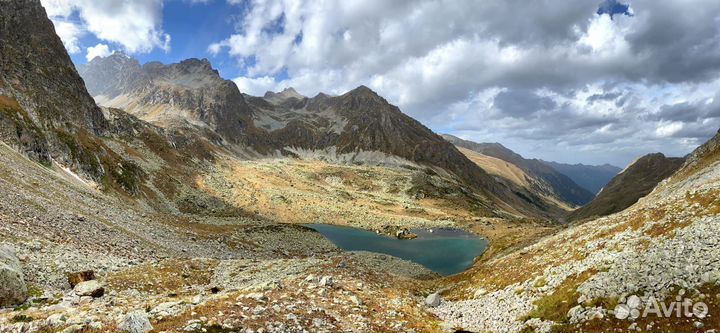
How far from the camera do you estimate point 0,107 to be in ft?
241

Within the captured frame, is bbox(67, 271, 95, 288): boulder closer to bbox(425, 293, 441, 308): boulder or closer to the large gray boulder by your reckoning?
the large gray boulder

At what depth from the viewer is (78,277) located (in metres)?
27.8

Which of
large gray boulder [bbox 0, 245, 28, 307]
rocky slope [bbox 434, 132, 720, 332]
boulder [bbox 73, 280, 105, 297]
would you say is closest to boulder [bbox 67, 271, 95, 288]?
boulder [bbox 73, 280, 105, 297]

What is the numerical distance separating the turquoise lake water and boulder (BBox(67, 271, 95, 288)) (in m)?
67.5

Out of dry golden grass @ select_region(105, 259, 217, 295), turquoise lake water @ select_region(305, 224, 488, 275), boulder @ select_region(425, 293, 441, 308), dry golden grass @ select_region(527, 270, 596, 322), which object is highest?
dry golden grass @ select_region(527, 270, 596, 322)

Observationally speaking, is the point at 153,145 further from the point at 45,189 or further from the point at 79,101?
the point at 45,189

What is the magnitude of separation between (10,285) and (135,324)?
917 cm

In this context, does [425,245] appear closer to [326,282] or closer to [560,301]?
[326,282]

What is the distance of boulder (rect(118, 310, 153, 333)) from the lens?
17.9 metres

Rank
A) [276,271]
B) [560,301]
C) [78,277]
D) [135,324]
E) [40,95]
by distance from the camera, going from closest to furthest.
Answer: [135,324], [560,301], [78,277], [276,271], [40,95]

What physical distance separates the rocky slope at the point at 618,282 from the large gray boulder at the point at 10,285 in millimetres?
27235

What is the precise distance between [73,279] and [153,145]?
144 m

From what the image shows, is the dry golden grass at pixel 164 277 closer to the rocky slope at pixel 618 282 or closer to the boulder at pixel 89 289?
the boulder at pixel 89 289

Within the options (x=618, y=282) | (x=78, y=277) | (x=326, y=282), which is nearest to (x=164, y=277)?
(x=78, y=277)
